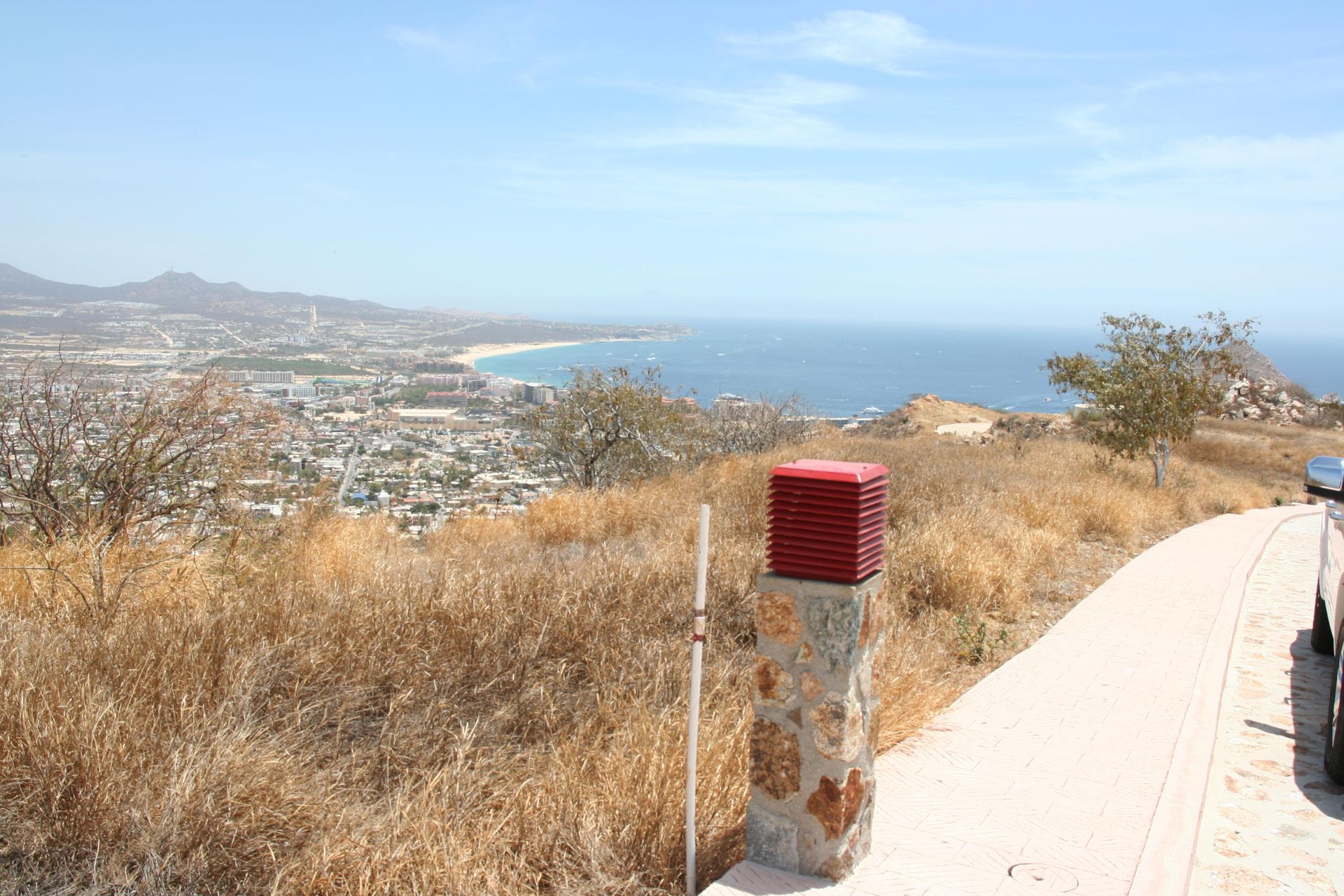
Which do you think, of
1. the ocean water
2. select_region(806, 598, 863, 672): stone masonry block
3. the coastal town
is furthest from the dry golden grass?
the ocean water

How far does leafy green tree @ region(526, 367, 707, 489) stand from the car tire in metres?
9.07

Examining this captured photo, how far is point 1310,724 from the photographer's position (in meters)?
5.96

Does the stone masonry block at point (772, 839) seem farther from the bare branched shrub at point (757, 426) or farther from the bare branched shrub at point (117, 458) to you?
the bare branched shrub at point (757, 426)

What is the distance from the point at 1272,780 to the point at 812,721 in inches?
132

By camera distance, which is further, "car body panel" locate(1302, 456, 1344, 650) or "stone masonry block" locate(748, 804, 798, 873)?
Answer: "car body panel" locate(1302, 456, 1344, 650)

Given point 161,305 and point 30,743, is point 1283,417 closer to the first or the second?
point 161,305

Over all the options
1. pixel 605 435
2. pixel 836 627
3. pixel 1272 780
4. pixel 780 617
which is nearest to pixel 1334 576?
pixel 1272 780

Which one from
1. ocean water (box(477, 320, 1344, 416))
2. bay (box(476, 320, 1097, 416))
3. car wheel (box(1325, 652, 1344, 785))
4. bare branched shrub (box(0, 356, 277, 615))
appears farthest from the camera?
ocean water (box(477, 320, 1344, 416))

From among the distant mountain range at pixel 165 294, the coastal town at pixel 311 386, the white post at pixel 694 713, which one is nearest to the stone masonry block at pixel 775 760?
the white post at pixel 694 713

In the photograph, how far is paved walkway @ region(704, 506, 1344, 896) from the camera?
3.73 metres

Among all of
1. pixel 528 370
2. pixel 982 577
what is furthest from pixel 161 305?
pixel 982 577

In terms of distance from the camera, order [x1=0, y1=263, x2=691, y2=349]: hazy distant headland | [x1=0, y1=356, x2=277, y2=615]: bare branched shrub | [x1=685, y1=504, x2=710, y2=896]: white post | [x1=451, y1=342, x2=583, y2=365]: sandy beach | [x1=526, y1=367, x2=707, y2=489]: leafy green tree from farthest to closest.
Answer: [x1=451, y1=342, x2=583, y2=365]: sandy beach → [x1=0, y1=263, x2=691, y2=349]: hazy distant headland → [x1=526, y1=367, x2=707, y2=489]: leafy green tree → [x1=0, y1=356, x2=277, y2=615]: bare branched shrub → [x1=685, y1=504, x2=710, y2=896]: white post

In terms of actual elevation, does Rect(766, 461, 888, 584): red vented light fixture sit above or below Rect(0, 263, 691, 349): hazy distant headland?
below

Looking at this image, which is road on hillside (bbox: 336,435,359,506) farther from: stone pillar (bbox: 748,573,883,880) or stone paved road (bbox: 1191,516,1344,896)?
stone paved road (bbox: 1191,516,1344,896)
